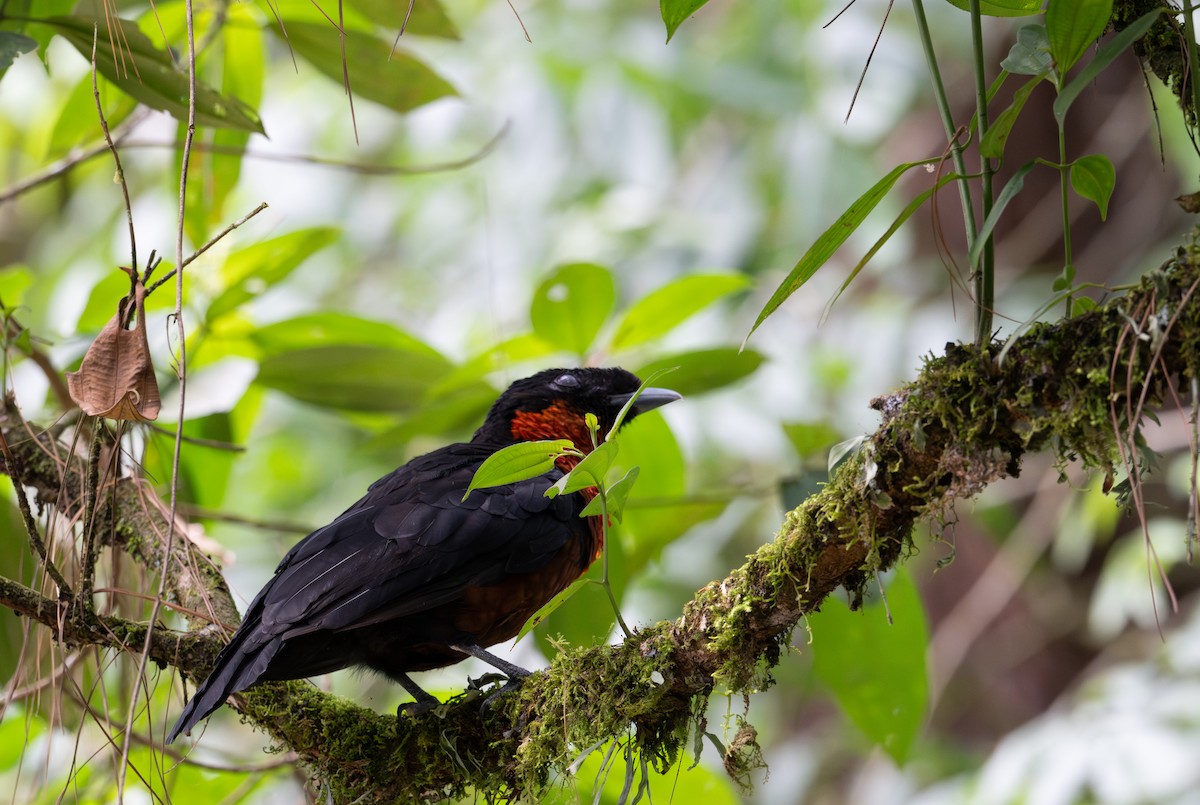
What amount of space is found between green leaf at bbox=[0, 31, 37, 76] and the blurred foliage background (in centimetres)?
1

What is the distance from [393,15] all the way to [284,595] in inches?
66.7

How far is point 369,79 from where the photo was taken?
3.12m

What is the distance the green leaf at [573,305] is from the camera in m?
3.25

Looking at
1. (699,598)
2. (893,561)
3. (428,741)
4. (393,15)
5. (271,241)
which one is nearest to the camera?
(893,561)

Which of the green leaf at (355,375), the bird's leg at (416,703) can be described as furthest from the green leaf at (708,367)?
the bird's leg at (416,703)

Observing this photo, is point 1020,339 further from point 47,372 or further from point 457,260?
point 457,260

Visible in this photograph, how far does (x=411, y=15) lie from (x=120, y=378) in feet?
5.46

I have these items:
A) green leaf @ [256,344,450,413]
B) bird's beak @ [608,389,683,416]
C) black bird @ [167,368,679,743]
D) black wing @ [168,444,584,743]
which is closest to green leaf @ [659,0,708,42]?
black bird @ [167,368,679,743]

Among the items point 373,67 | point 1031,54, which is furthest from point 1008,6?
point 373,67

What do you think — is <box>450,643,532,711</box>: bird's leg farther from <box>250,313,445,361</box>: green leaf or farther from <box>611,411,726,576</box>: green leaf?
<box>250,313,445,361</box>: green leaf

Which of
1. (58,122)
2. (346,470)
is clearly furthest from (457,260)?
(58,122)

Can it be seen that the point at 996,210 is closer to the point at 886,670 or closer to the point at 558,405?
the point at 886,670

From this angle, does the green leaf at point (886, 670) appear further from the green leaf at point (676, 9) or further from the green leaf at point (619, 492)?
the green leaf at point (676, 9)

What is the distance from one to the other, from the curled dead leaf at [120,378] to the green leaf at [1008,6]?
4.74ft
